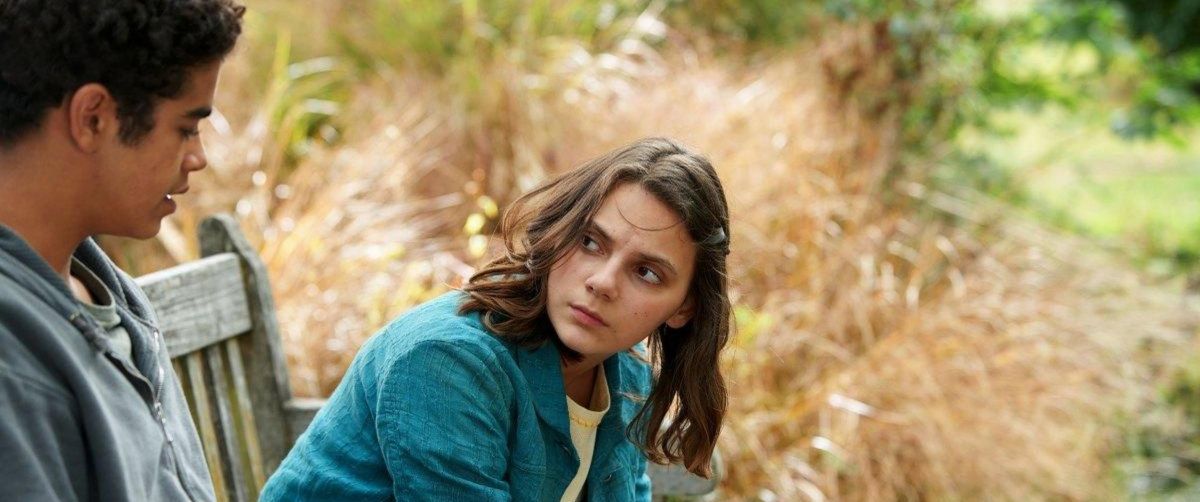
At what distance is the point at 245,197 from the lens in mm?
4656

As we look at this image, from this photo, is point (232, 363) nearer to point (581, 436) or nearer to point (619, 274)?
point (581, 436)

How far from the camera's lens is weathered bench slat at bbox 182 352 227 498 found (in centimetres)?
244

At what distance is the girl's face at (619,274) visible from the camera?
2090 millimetres

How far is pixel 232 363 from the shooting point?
102 inches

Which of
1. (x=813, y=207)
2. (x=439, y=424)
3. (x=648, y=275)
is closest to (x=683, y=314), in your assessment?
(x=648, y=275)

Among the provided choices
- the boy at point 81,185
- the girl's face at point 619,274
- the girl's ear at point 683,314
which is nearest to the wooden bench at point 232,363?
the girl's ear at point 683,314

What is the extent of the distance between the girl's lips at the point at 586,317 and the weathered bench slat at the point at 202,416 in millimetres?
830

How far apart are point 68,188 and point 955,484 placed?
11.4 feet

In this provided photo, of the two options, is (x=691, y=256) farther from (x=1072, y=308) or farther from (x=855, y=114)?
(x=855, y=114)

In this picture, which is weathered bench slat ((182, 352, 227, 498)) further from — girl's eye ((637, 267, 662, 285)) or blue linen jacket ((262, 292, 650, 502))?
girl's eye ((637, 267, 662, 285))

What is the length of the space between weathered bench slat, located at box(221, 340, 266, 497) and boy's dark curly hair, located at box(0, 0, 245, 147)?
1.21m

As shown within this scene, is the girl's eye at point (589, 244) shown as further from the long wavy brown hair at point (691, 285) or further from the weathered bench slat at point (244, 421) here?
the weathered bench slat at point (244, 421)

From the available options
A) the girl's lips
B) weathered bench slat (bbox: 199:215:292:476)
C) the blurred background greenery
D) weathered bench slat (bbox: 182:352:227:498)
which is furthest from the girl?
the blurred background greenery

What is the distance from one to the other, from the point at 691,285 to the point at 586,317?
253 millimetres
